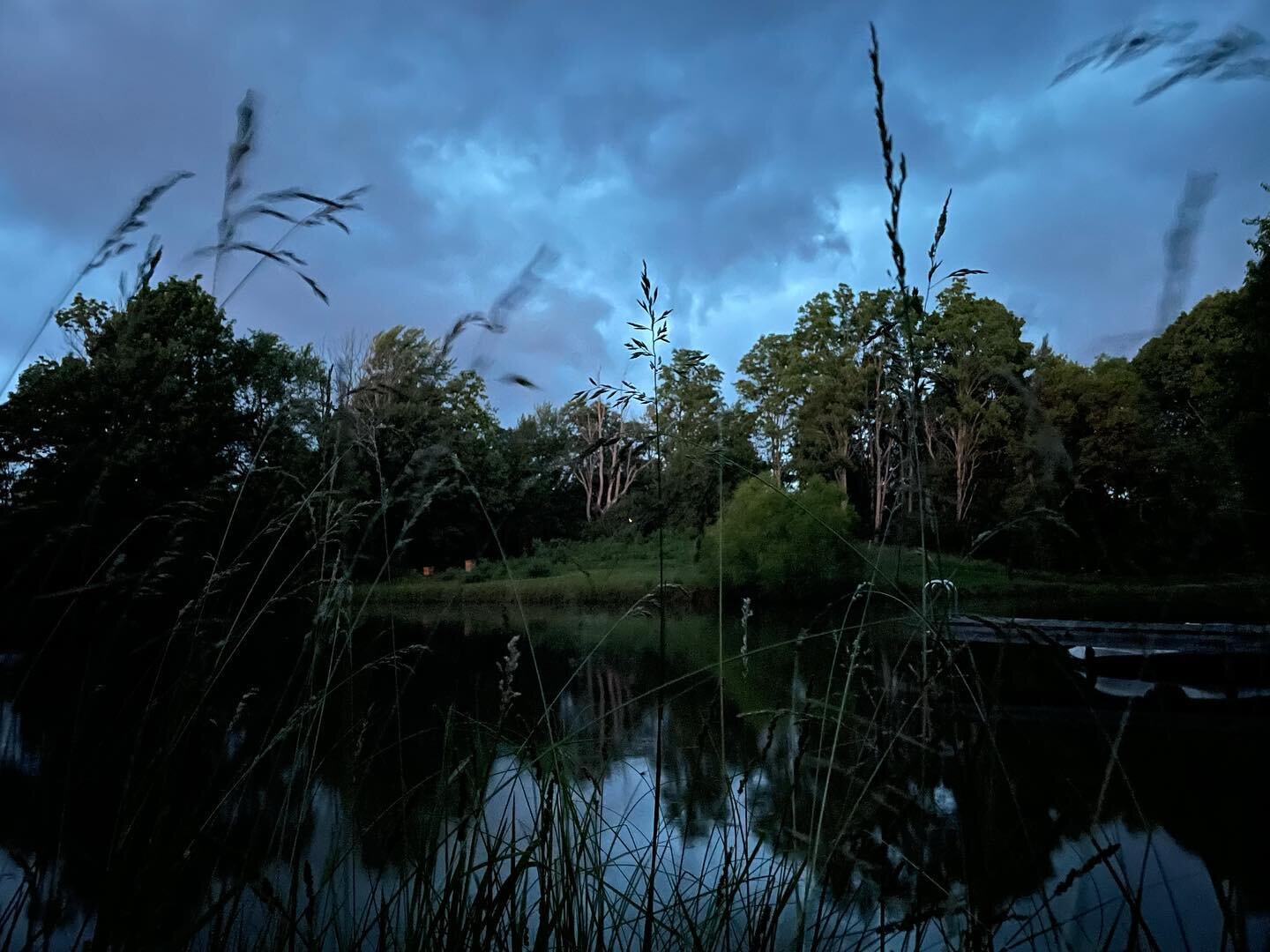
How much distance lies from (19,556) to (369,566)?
0.74m

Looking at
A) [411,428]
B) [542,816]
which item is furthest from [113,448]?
[542,816]

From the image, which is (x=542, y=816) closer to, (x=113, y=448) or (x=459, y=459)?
(x=459, y=459)

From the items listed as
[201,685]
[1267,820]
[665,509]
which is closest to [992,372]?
[665,509]

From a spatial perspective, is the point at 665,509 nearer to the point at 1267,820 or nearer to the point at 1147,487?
the point at 1147,487

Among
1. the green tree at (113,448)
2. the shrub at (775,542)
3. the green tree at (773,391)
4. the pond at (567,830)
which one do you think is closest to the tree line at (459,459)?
the green tree at (113,448)

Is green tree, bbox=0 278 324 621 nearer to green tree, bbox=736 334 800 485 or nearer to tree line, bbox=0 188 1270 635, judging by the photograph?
tree line, bbox=0 188 1270 635

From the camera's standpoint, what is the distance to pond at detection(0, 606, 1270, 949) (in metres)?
1.02

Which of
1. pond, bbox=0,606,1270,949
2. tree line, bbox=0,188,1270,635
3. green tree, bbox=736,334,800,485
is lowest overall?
pond, bbox=0,606,1270,949

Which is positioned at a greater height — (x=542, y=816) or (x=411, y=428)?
(x=411, y=428)

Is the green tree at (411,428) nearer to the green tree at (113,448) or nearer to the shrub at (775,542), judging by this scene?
the green tree at (113,448)

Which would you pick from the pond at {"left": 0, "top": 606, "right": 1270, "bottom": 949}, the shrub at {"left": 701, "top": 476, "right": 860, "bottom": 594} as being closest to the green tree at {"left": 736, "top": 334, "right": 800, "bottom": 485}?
the shrub at {"left": 701, "top": 476, "right": 860, "bottom": 594}

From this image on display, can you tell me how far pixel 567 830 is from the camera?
113 cm

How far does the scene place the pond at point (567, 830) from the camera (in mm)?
1022

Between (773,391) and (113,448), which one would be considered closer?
(113,448)
